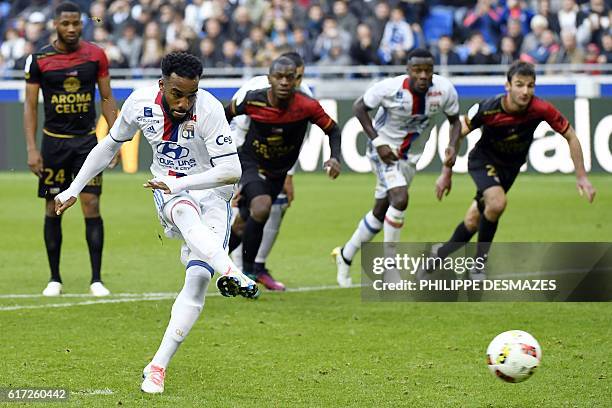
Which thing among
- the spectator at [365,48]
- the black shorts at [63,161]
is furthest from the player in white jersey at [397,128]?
the spectator at [365,48]

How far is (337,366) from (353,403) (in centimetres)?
103

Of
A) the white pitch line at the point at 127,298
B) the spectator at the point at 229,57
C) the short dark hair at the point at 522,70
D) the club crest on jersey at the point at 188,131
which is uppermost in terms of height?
the short dark hair at the point at 522,70

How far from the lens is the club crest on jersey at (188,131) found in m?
7.10

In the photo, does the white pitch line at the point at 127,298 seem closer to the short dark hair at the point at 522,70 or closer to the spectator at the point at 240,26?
the short dark hair at the point at 522,70

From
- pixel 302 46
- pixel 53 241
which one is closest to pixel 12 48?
pixel 302 46

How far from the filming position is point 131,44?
25.4 meters

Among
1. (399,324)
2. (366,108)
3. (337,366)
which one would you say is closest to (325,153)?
(366,108)

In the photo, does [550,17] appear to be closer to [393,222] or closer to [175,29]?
[175,29]

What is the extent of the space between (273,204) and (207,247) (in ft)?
16.9

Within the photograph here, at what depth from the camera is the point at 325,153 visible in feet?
67.5

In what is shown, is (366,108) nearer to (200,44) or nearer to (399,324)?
(399,324)

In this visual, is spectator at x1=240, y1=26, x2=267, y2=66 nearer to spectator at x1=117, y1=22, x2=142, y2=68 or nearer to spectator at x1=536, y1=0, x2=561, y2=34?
spectator at x1=117, y1=22, x2=142, y2=68

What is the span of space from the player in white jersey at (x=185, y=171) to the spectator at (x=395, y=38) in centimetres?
1575

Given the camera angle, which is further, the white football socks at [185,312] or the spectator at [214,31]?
the spectator at [214,31]
